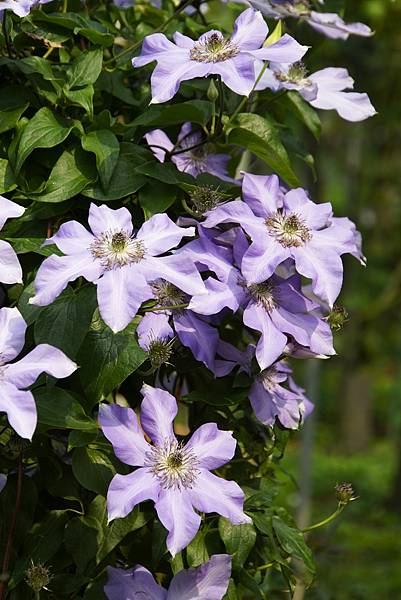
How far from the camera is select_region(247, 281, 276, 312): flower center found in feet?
2.60

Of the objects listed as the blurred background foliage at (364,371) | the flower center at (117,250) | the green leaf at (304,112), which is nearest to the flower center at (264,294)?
the flower center at (117,250)

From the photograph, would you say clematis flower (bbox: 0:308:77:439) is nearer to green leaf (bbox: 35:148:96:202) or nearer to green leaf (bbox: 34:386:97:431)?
green leaf (bbox: 34:386:97:431)

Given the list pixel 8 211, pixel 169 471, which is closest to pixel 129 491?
pixel 169 471

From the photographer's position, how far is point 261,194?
2.73 feet

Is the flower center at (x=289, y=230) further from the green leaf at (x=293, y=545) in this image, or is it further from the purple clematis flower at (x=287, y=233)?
the green leaf at (x=293, y=545)

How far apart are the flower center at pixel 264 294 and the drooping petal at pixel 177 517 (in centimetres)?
18

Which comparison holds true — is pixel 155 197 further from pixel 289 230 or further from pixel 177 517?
pixel 177 517

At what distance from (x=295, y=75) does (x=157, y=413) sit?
424mm

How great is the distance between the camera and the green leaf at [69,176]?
0.82m

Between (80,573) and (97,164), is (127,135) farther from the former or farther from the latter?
(80,573)

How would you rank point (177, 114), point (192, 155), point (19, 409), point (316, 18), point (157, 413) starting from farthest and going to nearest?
point (316, 18) → point (192, 155) → point (177, 114) → point (157, 413) → point (19, 409)

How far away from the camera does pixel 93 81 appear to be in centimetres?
87

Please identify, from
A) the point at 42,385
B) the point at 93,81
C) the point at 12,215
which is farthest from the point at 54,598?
the point at 93,81

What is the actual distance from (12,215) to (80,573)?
1.06 ft
